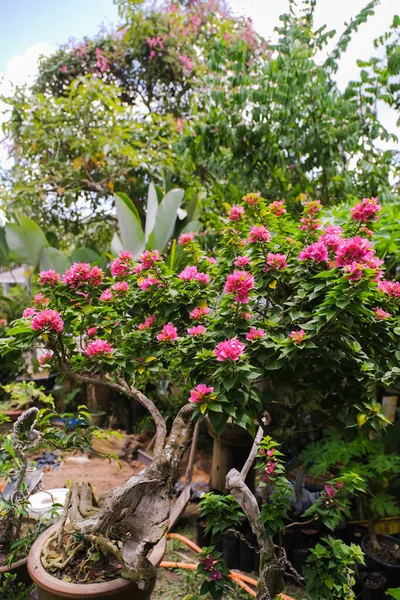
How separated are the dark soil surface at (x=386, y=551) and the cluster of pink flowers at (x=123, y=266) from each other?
1878mm

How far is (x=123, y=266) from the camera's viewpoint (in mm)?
1833

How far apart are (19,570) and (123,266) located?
4.53 ft

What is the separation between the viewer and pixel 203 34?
235 inches

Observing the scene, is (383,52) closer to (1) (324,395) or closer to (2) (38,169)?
(1) (324,395)

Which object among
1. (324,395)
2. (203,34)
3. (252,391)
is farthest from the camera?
(203,34)

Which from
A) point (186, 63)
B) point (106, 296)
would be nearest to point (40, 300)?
point (106, 296)

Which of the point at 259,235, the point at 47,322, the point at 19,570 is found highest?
the point at 259,235

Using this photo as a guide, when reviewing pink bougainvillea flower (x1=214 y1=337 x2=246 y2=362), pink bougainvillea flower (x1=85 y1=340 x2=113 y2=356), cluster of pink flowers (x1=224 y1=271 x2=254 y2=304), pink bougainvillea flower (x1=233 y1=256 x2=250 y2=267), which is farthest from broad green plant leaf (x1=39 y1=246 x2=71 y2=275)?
pink bougainvillea flower (x1=214 y1=337 x2=246 y2=362)

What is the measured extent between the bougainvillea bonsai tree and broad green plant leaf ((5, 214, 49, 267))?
2.36m

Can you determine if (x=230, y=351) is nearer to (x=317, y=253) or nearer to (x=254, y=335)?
(x=254, y=335)

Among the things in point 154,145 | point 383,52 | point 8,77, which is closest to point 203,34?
point 154,145

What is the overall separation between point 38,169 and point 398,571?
4.60 m

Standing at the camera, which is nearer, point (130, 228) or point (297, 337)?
point (297, 337)

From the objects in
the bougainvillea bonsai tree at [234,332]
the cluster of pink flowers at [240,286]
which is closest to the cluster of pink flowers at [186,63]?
the bougainvillea bonsai tree at [234,332]
